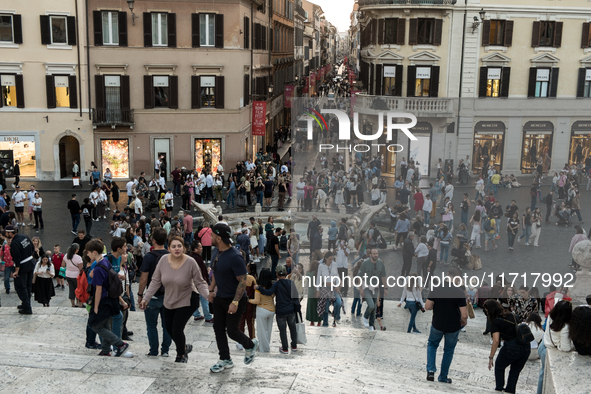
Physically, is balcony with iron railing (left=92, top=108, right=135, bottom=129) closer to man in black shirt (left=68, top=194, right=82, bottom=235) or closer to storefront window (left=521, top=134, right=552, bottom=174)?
man in black shirt (left=68, top=194, right=82, bottom=235)

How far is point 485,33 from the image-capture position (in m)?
12.5

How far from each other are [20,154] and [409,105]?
84.9 feet

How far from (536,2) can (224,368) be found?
976cm

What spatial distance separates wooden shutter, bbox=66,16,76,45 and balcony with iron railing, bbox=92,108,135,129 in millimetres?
3331

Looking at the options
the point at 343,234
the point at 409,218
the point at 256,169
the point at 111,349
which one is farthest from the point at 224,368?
the point at 256,169

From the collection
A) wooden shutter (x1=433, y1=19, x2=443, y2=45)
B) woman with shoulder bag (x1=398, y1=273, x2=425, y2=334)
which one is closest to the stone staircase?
woman with shoulder bag (x1=398, y1=273, x2=425, y2=334)

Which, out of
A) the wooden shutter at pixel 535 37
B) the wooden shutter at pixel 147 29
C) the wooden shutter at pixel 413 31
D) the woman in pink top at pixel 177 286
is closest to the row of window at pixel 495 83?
the wooden shutter at pixel 535 37

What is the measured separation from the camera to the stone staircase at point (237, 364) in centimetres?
606

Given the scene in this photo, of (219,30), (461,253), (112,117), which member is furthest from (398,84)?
(112,117)

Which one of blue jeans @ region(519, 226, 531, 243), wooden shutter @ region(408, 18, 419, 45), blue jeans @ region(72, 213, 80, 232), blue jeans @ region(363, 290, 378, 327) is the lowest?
blue jeans @ region(72, 213, 80, 232)

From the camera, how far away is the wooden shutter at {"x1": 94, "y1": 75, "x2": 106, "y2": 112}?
2988cm

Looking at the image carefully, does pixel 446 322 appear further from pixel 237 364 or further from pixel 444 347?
pixel 237 364

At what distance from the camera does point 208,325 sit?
33.4 ft

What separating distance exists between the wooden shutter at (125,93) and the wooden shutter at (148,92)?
81cm
